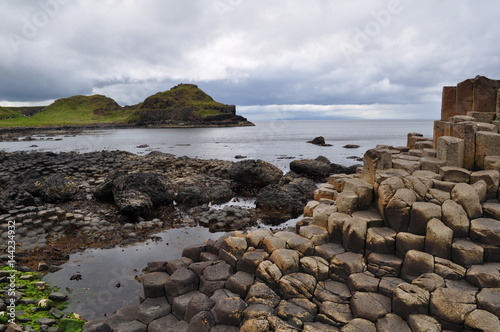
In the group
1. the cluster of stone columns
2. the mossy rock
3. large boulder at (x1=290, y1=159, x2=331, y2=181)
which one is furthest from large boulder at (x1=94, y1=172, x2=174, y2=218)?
large boulder at (x1=290, y1=159, x2=331, y2=181)

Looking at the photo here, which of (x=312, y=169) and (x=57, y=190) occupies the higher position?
(x=57, y=190)

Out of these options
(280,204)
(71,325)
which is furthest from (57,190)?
(71,325)

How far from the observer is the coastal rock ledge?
275 inches

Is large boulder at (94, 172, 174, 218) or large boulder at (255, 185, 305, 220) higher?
large boulder at (94, 172, 174, 218)

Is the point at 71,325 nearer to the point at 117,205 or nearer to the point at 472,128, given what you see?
the point at 117,205

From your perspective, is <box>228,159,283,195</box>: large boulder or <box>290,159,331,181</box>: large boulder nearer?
<box>228,159,283,195</box>: large boulder

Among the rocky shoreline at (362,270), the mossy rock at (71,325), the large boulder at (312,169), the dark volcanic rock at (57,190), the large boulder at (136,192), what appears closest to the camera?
the rocky shoreline at (362,270)

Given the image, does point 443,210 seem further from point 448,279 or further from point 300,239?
point 300,239

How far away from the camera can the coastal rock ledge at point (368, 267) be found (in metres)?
6.98

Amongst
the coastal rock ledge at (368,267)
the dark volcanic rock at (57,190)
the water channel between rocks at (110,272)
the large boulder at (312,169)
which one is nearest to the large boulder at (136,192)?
the dark volcanic rock at (57,190)

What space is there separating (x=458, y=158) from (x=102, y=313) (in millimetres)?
11470

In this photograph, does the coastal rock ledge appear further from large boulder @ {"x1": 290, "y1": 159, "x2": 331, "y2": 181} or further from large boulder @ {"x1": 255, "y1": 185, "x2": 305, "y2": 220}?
large boulder @ {"x1": 290, "y1": 159, "x2": 331, "y2": 181}

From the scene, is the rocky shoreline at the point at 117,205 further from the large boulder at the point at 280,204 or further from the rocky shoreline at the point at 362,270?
the rocky shoreline at the point at 362,270

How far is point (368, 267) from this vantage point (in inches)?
327
